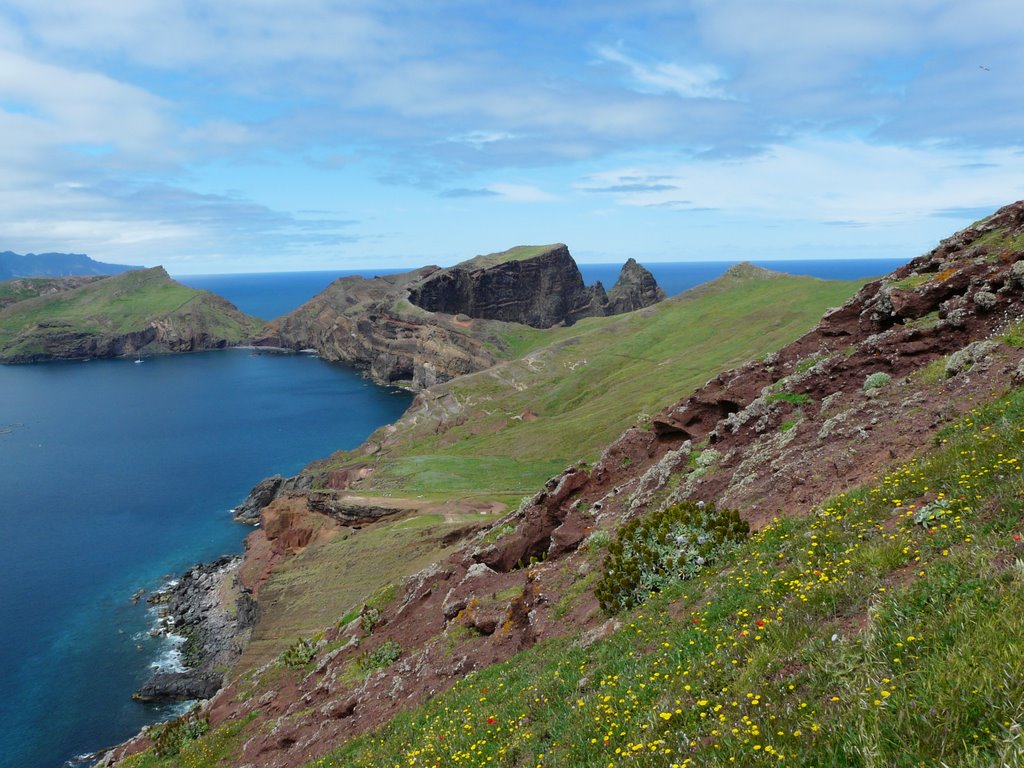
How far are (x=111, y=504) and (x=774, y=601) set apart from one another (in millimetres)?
104368

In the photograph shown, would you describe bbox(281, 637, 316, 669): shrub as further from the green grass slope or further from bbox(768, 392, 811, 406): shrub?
bbox(768, 392, 811, 406): shrub

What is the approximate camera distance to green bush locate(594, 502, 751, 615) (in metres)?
14.3

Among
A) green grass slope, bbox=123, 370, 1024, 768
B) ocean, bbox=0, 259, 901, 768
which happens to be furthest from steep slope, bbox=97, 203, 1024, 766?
ocean, bbox=0, 259, 901, 768

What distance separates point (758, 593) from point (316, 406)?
156571 millimetres

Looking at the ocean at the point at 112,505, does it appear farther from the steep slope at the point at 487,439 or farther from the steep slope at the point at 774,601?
the steep slope at the point at 774,601

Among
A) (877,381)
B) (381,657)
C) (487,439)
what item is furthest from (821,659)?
(487,439)

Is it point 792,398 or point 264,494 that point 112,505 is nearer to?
point 264,494

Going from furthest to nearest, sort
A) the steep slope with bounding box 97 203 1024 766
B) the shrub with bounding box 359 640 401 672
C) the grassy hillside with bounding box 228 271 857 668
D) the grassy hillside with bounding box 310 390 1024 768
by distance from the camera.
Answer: the grassy hillside with bounding box 228 271 857 668 → the shrub with bounding box 359 640 401 672 → the steep slope with bounding box 97 203 1024 766 → the grassy hillside with bounding box 310 390 1024 768

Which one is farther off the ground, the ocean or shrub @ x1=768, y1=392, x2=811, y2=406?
shrub @ x1=768, y1=392, x2=811, y2=406

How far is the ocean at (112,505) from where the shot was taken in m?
49.1

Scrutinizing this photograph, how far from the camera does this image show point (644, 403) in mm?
87625

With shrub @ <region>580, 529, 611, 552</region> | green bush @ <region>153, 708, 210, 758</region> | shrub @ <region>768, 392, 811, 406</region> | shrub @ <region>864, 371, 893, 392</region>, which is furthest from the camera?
green bush @ <region>153, 708, 210, 758</region>

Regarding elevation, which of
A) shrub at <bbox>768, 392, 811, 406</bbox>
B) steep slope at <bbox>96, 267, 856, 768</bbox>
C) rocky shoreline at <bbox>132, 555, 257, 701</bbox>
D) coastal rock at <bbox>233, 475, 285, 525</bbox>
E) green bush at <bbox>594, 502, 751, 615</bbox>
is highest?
shrub at <bbox>768, 392, 811, 406</bbox>

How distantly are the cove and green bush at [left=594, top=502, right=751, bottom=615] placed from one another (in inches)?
1851
